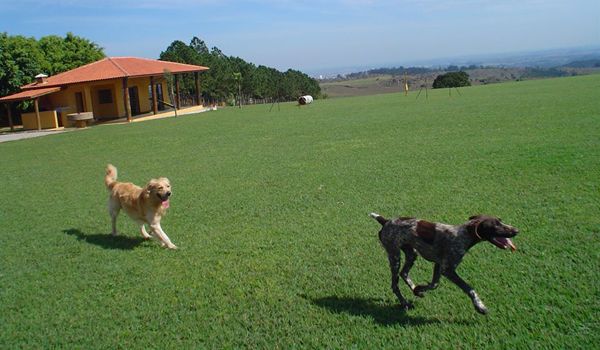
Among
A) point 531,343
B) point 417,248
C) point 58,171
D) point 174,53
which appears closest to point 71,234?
point 417,248

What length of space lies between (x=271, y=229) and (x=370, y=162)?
4616mm

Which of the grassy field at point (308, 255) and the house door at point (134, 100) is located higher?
the house door at point (134, 100)

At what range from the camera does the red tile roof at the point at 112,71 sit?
1071 inches

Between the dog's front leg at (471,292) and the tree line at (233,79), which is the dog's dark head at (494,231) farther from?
the tree line at (233,79)

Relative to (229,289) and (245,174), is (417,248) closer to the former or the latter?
(229,289)

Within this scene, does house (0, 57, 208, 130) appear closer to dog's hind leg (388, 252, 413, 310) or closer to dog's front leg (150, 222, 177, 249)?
dog's front leg (150, 222, 177, 249)

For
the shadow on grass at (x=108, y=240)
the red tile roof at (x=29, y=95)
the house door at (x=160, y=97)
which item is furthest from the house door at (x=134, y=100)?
the shadow on grass at (x=108, y=240)

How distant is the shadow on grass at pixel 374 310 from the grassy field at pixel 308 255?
16 millimetres

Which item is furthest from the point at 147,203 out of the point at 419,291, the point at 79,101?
the point at 79,101

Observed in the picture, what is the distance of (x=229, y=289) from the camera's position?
4527 millimetres

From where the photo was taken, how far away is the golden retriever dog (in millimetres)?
5656

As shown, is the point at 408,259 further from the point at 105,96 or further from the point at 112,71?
the point at 105,96

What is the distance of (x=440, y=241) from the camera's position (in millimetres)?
3521

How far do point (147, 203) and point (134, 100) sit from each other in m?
28.4
